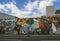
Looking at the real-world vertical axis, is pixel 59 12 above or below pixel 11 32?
above

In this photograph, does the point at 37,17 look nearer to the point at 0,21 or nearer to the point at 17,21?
the point at 17,21

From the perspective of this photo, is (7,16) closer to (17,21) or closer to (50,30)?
(17,21)

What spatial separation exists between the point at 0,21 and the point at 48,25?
7435 millimetres

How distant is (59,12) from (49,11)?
1.63m

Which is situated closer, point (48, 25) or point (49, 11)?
point (48, 25)

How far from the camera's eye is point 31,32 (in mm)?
27328

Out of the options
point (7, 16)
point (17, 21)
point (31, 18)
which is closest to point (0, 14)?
point (7, 16)

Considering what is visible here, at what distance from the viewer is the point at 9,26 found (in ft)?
91.4

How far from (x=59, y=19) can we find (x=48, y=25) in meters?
2.07

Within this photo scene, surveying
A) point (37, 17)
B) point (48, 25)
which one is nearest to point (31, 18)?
point (37, 17)

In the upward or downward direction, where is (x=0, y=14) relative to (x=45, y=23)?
upward

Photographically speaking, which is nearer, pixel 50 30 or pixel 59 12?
pixel 50 30

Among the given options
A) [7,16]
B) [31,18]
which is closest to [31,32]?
[31,18]

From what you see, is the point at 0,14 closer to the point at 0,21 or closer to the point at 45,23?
the point at 0,21
